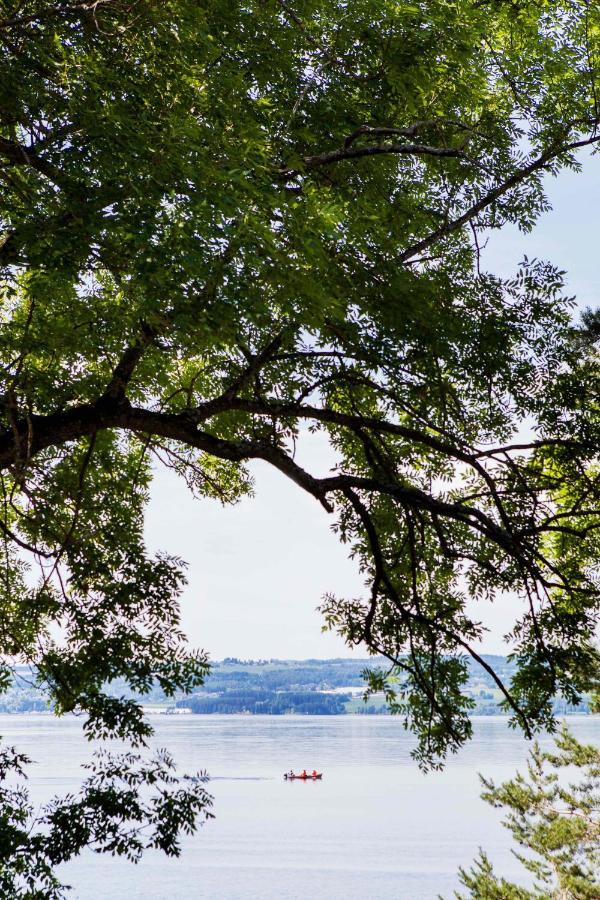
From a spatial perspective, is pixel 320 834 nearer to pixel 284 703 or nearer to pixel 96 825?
pixel 96 825

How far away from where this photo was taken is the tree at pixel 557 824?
13102mm

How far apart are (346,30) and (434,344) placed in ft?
5.97

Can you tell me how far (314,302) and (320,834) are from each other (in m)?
48.6

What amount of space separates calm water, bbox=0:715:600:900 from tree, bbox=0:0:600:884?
3154cm

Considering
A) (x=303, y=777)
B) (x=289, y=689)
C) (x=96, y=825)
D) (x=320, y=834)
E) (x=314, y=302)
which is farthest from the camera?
(x=289, y=689)

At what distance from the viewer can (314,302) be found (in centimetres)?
419

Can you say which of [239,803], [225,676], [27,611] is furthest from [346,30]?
[225,676]

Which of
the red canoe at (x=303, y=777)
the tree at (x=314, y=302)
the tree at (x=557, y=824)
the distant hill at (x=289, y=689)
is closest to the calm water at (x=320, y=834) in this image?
the red canoe at (x=303, y=777)

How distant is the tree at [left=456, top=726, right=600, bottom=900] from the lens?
13102 millimetres

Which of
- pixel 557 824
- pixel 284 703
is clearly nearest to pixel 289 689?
pixel 284 703

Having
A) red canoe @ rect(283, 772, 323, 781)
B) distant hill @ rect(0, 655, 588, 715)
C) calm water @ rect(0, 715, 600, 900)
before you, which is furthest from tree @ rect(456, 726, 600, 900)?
distant hill @ rect(0, 655, 588, 715)

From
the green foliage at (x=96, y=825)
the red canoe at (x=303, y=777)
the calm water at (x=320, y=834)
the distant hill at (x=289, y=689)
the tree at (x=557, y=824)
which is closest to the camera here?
the green foliage at (x=96, y=825)

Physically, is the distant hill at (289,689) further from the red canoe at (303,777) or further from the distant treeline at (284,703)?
the red canoe at (303,777)

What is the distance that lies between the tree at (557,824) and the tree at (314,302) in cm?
675
